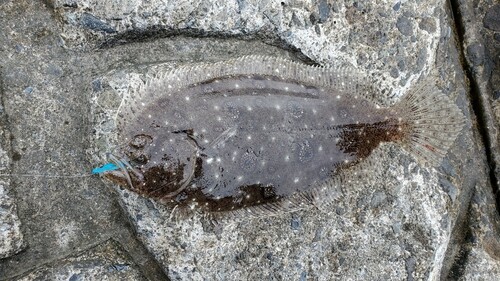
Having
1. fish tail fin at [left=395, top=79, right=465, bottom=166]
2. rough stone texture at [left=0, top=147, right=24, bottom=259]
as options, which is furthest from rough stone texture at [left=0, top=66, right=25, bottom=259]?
fish tail fin at [left=395, top=79, right=465, bottom=166]

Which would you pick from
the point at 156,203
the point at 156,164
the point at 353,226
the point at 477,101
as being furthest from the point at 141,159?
the point at 477,101

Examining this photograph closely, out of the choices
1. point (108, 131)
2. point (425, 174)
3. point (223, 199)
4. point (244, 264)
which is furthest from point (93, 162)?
point (425, 174)

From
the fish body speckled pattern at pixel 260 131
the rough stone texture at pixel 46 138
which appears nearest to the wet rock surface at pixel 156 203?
the rough stone texture at pixel 46 138

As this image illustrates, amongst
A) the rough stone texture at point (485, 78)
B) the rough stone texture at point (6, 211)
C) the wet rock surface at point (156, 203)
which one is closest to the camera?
the rough stone texture at point (6, 211)

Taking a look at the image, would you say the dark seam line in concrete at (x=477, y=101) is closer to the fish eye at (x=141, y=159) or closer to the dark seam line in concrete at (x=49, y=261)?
the fish eye at (x=141, y=159)

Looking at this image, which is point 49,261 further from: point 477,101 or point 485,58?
point 485,58

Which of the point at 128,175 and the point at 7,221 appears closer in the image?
the point at 128,175
